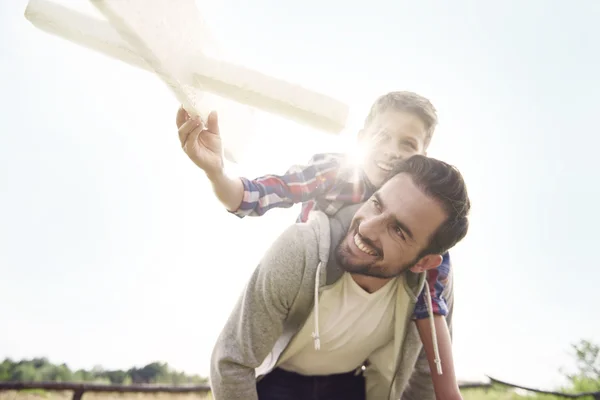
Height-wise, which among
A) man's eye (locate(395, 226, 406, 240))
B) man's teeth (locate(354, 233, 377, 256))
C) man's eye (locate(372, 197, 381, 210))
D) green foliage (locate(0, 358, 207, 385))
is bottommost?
green foliage (locate(0, 358, 207, 385))

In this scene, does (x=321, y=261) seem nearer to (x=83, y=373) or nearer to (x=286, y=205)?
(x=286, y=205)

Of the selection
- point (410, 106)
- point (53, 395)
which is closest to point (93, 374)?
point (53, 395)

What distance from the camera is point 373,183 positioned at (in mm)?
1785

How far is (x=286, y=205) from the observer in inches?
66.9

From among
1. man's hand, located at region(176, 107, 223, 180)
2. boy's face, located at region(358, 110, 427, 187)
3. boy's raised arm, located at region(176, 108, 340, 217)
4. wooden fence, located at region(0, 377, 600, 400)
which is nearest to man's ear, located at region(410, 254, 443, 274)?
boy's face, located at region(358, 110, 427, 187)

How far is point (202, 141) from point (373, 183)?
87 cm

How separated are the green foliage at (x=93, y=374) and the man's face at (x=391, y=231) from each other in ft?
10.7

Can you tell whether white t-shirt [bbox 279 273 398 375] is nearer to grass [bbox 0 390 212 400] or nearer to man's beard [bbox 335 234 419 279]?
man's beard [bbox 335 234 419 279]

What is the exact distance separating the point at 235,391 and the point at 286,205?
75cm

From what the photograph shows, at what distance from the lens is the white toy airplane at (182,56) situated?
0.73 meters

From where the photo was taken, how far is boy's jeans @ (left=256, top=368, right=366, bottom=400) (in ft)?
5.13

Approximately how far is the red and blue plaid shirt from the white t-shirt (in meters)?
0.15

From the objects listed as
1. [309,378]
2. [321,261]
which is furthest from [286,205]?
[309,378]

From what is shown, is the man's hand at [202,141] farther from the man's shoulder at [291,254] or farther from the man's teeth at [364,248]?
the man's teeth at [364,248]
